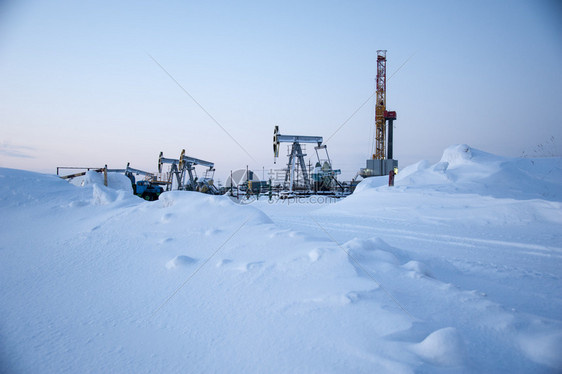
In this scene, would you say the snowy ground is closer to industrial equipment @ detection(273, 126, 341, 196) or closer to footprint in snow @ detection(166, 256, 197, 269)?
footprint in snow @ detection(166, 256, 197, 269)

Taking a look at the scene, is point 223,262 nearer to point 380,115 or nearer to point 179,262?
point 179,262

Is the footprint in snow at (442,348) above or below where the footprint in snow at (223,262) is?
below

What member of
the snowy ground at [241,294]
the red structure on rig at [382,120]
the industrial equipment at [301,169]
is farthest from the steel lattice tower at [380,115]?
the snowy ground at [241,294]

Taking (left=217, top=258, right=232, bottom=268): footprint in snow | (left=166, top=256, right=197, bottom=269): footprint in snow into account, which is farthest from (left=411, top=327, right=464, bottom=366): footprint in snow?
(left=166, top=256, right=197, bottom=269): footprint in snow

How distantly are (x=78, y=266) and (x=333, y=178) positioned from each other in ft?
69.3

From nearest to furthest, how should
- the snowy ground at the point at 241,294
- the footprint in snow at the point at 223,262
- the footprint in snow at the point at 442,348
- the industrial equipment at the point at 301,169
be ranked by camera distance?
the footprint in snow at the point at 442,348, the snowy ground at the point at 241,294, the footprint in snow at the point at 223,262, the industrial equipment at the point at 301,169

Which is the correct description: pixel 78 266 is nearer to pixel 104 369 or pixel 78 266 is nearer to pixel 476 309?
pixel 104 369

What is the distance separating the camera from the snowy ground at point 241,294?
77.9 inches

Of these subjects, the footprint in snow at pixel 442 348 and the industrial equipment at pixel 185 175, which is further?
the industrial equipment at pixel 185 175

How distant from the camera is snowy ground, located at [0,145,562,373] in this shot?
1.98 metres

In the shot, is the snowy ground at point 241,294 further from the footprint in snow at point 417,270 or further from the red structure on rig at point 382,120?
the red structure on rig at point 382,120

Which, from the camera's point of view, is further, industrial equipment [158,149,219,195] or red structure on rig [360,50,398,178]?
red structure on rig [360,50,398,178]

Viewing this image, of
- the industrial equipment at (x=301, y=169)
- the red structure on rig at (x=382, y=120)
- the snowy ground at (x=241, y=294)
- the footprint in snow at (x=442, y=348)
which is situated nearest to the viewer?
the footprint in snow at (x=442, y=348)

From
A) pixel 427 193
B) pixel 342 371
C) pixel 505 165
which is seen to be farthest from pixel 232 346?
pixel 505 165
